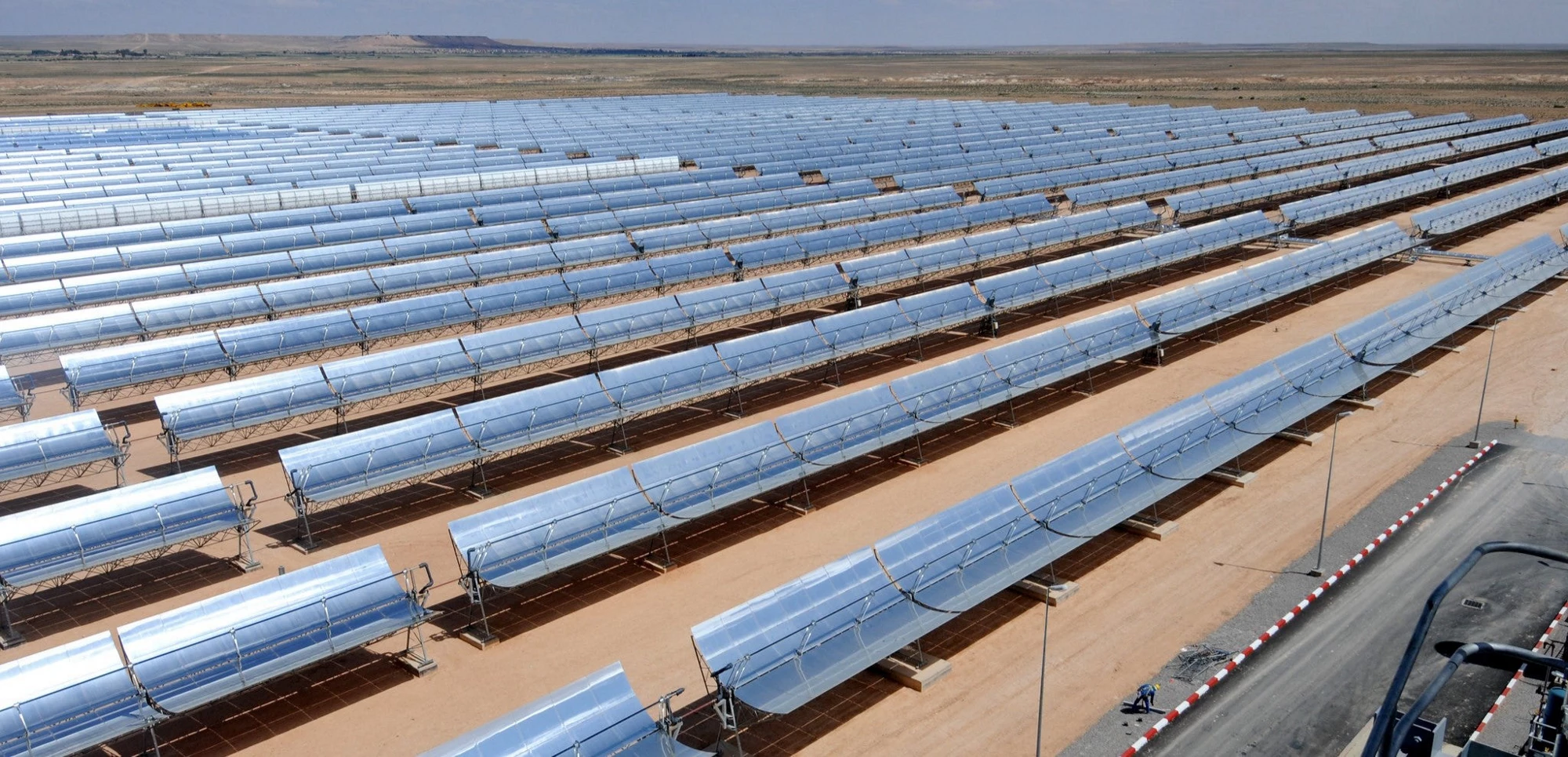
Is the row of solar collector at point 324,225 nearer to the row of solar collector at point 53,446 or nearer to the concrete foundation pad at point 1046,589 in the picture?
the row of solar collector at point 53,446

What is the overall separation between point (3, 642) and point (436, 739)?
8217mm

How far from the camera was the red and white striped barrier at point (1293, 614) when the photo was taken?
15.5 meters

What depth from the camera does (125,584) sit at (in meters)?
20.0

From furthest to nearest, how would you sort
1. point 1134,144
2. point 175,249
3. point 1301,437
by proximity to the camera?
point 1134,144
point 175,249
point 1301,437

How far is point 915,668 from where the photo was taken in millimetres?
16938

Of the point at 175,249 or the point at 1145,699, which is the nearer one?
the point at 1145,699

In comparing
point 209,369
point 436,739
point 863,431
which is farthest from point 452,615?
point 209,369

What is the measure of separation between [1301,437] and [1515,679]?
1108 centimetres

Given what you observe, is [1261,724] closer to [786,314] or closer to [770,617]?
[770,617]

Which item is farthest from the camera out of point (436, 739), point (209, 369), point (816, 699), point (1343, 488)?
point (209, 369)

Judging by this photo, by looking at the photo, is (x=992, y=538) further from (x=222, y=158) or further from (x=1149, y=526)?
(x=222, y=158)

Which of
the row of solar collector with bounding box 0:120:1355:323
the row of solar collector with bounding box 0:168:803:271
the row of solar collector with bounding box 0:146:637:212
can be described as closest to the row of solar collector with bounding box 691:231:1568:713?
the row of solar collector with bounding box 0:120:1355:323

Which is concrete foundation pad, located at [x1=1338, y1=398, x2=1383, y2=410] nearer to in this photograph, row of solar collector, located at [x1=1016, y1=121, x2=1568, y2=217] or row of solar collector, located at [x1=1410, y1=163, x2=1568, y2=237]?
row of solar collector, located at [x1=1410, y1=163, x2=1568, y2=237]

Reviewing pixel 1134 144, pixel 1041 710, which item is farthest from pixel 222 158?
pixel 1041 710
